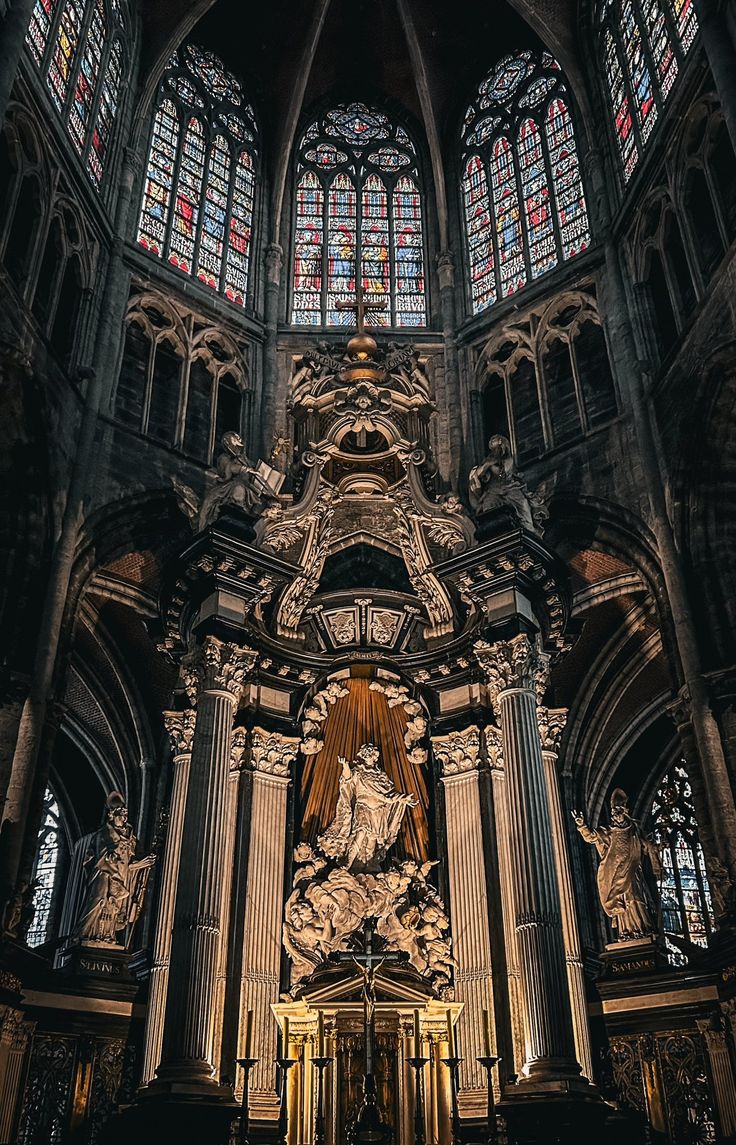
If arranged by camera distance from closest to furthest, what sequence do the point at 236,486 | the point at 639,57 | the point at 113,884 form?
the point at 236,486
the point at 113,884
the point at 639,57

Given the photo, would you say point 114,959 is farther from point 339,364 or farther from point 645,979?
point 339,364

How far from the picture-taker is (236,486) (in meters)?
14.5

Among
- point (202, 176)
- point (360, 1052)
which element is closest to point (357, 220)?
point (202, 176)

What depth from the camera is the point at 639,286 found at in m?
18.0

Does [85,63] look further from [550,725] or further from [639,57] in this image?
[550,725]

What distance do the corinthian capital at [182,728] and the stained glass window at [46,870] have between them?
9.28 meters

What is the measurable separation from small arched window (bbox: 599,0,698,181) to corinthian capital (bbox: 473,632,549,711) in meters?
9.97

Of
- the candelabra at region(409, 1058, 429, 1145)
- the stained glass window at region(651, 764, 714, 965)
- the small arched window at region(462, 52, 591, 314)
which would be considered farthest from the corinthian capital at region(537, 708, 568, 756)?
the small arched window at region(462, 52, 591, 314)

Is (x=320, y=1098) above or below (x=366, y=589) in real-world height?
below

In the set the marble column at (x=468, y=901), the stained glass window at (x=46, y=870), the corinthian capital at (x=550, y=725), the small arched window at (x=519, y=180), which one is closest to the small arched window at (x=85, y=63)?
the small arched window at (x=519, y=180)

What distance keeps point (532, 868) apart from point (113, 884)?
6378 mm

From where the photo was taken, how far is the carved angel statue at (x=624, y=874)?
14.9 metres

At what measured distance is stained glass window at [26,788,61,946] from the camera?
22.2 m

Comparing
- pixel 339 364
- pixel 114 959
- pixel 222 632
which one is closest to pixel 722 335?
pixel 339 364
